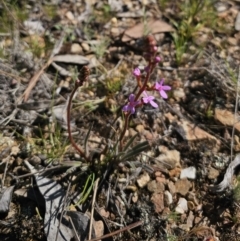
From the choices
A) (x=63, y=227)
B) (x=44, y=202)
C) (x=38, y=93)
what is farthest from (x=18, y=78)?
(x=63, y=227)

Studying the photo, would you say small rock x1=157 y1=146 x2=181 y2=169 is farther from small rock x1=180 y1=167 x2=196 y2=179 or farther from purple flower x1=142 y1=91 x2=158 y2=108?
purple flower x1=142 y1=91 x2=158 y2=108

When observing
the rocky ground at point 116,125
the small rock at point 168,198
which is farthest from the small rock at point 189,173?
the small rock at point 168,198

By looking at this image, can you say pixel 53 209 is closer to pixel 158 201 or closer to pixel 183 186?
pixel 158 201

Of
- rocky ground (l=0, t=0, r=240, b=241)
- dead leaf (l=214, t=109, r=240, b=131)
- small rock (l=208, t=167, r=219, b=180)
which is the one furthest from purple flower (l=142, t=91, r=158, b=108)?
dead leaf (l=214, t=109, r=240, b=131)

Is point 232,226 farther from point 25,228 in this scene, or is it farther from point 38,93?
point 38,93

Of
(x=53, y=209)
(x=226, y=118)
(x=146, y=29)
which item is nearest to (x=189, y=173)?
(x=226, y=118)

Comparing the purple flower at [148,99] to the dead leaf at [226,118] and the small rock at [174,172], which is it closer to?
the small rock at [174,172]
